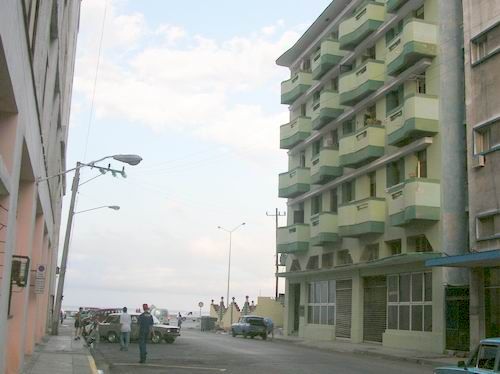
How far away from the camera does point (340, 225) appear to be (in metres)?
35.7

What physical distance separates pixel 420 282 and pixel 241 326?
16.7 meters

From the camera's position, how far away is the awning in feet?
72.8

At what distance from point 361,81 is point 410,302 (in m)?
12.3

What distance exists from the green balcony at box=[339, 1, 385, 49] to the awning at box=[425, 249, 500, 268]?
1557 cm

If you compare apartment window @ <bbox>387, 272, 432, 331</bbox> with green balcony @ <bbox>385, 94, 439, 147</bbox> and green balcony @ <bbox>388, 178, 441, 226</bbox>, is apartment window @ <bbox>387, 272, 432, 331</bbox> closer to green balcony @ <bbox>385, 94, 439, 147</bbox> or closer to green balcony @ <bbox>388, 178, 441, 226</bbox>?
green balcony @ <bbox>388, 178, 441, 226</bbox>

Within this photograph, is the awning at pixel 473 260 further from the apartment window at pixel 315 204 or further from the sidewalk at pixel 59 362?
the apartment window at pixel 315 204

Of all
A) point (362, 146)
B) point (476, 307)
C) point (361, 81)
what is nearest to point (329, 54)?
point (361, 81)

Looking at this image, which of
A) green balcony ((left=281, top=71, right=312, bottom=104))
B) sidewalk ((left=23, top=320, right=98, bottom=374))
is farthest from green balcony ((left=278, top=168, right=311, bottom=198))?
sidewalk ((left=23, top=320, right=98, bottom=374))

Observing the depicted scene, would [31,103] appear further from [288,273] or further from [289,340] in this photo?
[288,273]

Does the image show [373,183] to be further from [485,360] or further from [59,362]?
[485,360]

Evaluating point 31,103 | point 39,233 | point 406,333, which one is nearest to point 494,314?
point 406,333

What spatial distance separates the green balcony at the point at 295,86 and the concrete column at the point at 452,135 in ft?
53.5

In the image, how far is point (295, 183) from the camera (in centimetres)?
4469

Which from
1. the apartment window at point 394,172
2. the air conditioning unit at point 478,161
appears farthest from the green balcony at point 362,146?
the air conditioning unit at point 478,161
